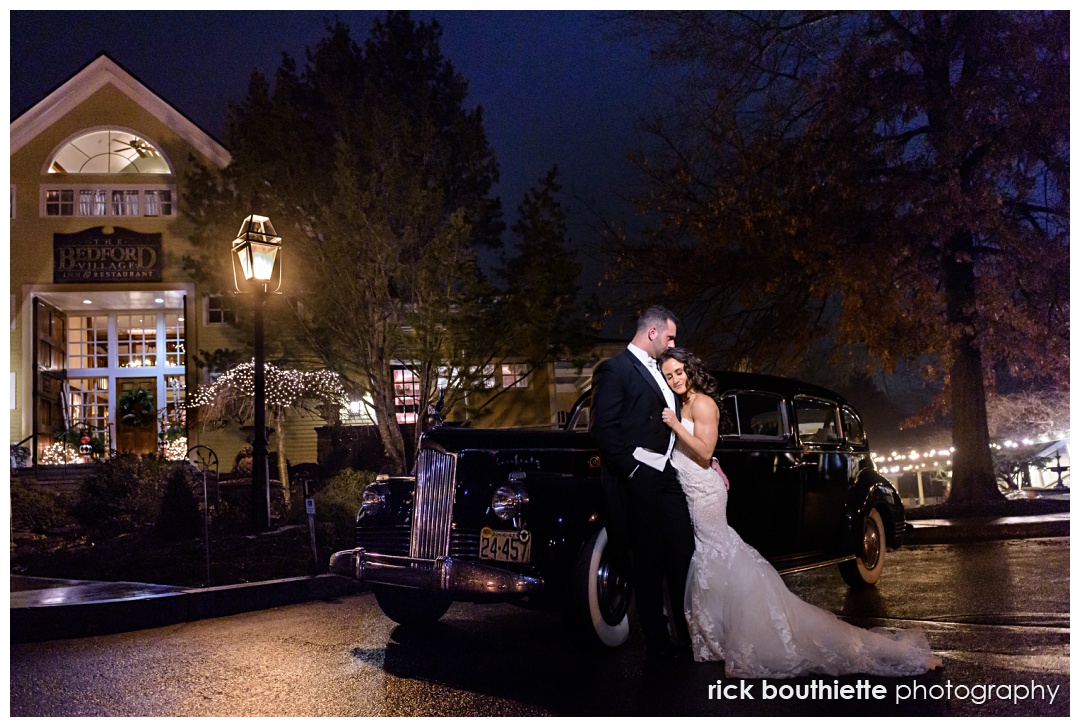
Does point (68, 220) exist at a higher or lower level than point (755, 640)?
higher

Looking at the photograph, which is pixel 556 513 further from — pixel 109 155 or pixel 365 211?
pixel 109 155

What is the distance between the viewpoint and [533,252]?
16.5m

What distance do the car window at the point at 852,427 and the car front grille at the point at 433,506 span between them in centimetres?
380

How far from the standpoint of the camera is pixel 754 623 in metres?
5.00

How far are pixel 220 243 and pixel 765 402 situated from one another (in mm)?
12953

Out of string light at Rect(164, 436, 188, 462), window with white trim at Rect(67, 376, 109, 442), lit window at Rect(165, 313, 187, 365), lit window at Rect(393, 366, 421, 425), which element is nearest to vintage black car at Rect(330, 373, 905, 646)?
lit window at Rect(393, 366, 421, 425)

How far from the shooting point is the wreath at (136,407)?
73.0 ft

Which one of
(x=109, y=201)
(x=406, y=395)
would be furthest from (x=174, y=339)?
(x=406, y=395)

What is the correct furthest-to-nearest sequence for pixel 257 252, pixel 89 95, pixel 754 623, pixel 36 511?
pixel 89 95, pixel 36 511, pixel 257 252, pixel 754 623

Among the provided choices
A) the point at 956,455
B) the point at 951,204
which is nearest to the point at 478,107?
the point at 951,204

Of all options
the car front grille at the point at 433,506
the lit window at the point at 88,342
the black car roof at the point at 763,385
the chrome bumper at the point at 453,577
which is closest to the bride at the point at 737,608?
the chrome bumper at the point at 453,577

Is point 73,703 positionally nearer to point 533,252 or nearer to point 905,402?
point 533,252

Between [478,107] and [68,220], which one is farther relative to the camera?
[68,220]

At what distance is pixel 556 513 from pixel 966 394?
13450 millimetres
